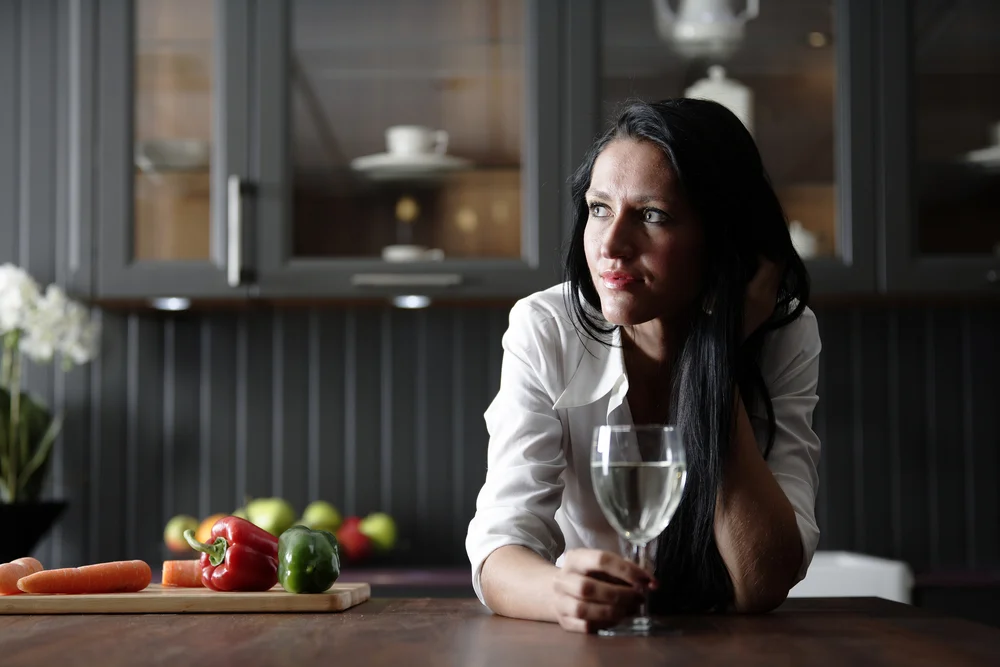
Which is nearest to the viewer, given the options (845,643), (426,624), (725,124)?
(845,643)

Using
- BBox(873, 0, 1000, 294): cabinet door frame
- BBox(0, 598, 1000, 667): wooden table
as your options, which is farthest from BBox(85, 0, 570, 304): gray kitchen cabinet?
BBox(0, 598, 1000, 667): wooden table

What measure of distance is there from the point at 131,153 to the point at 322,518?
2.92ft

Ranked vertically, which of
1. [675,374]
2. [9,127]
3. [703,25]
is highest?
[703,25]

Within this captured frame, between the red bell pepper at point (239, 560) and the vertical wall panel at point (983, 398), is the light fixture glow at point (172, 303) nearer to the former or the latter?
the red bell pepper at point (239, 560)

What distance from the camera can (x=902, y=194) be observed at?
2.46 meters

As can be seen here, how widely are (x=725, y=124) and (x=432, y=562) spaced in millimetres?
1566

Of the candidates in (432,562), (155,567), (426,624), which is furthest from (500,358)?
(426,624)

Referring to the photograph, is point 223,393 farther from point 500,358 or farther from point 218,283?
point 500,358

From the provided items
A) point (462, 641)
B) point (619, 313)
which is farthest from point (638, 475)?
point (619, 313)

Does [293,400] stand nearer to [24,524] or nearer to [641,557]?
[24,524]

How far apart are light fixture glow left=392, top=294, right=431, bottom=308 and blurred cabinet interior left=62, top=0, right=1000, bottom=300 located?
3 centimetres

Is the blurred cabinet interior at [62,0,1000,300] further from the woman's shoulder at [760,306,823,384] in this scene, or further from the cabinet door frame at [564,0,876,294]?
the woman's shoulder at [760,306,823,384]

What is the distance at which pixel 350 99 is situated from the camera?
8.23ft

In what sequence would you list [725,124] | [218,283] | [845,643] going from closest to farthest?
[845,643], [725,124], [218,283]
